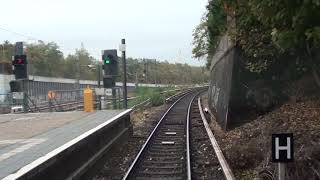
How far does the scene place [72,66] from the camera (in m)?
110

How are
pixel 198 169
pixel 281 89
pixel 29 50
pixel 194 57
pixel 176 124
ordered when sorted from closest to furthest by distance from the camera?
pixel 198 169
pixel 281 89
pixel 176 124
pixel 194 57
pixel 29 50

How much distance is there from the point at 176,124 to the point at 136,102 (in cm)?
1409

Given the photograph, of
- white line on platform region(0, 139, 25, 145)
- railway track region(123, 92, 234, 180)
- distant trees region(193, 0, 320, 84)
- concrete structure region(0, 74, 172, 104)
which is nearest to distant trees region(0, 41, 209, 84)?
concrete structure region(0, 74, 172, 104)

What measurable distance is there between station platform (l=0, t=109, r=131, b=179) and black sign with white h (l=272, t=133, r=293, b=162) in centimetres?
367

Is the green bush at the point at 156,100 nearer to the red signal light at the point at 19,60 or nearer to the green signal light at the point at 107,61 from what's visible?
the green signal light at the point at 107,61

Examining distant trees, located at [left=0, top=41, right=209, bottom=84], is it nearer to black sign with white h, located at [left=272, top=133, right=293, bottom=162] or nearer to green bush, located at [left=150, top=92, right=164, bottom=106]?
green bush, located at [left=150, top=92, right=164, bottom=106]

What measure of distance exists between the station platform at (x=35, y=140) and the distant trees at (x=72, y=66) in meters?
48.9

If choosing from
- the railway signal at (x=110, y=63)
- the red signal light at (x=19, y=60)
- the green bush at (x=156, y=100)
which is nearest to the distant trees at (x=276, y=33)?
the railway signal at (x=110, y=63)

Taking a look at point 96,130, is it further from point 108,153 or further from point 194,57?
point 194,57

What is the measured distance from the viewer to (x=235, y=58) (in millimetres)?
21453

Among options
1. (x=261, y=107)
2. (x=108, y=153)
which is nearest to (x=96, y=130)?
(x=108, y=153)

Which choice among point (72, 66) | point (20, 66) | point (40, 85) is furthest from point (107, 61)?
point (72, 66)

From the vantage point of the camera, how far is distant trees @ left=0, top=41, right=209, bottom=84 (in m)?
93.7

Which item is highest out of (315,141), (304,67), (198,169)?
(304,67)
